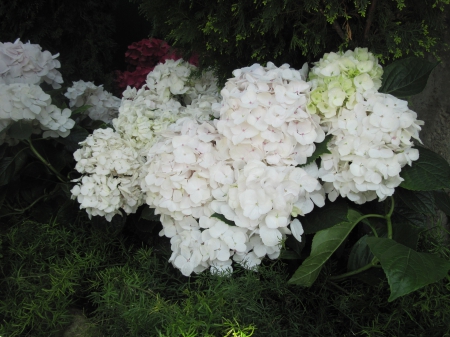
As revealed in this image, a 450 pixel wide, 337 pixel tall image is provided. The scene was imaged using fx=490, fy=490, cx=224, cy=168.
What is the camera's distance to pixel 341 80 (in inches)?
59.8

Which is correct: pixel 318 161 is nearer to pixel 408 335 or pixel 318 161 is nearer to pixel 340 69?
pixel 340 69

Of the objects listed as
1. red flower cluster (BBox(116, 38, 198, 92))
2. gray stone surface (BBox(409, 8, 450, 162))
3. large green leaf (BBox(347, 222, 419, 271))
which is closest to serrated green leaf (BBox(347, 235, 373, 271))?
large green leaf (BBox(347, 222, 419, 271))

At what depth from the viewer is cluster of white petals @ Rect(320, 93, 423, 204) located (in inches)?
55.8

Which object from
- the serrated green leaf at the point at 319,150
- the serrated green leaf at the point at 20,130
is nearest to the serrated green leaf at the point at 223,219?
the serrated green leaf at the point at 319,150

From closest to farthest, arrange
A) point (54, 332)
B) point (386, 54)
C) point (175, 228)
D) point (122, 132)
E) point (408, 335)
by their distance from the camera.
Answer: point (408, 335) → point (54, 332) → point (175, 228) → point (386, 54) → point (122, 132)

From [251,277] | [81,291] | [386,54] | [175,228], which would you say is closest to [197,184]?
[175,228]

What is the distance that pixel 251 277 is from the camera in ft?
4.49

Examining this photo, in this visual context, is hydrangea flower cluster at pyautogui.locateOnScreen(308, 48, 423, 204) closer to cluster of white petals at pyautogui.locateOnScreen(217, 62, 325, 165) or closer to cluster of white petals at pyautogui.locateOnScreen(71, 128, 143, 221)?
cluster of white petals at pyautogui.locateOnScreen(217, 62, 325, 165)

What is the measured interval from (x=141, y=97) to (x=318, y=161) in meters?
0.87

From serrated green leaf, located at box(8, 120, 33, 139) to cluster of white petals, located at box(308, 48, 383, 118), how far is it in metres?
1.05

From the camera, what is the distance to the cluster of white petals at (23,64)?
214cm

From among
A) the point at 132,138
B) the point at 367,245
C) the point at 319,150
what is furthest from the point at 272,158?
the point at 132,138

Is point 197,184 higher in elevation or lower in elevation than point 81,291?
higher

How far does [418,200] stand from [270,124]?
0.55 meters
